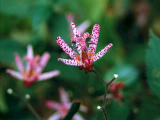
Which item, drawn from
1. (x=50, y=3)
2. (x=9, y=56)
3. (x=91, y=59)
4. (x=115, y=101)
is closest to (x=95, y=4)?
(x=50, y=3)

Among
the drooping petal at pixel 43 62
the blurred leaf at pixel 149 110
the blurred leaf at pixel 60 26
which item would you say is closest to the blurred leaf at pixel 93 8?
the blurred leaf at pixel 60 26

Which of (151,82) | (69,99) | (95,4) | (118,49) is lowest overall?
(151,82)

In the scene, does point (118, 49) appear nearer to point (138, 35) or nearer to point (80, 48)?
point (138, 35)

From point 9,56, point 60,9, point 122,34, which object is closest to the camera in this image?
point 9,56

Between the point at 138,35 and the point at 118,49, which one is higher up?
the point at 138,35

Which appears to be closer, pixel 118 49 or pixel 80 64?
pixel 80 64

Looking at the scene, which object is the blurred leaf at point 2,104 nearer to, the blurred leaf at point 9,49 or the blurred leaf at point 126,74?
the blurred leaf at point 9,49
